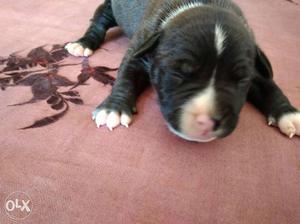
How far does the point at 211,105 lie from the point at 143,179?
333 millimetres

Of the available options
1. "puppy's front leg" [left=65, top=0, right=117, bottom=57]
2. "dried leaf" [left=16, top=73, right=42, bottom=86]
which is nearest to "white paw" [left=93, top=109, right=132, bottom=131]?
"dried leaf" [left=16, top=73, right=42, bottom=86]

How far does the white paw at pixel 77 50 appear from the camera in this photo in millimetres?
2062

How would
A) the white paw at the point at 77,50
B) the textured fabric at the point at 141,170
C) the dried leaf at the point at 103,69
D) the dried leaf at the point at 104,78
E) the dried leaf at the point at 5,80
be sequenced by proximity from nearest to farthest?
the textured fabric at the point at 141,170, the dried leaf at the point at 5,80, the dried leaf at the point at 104,78, the dried leaf at the point at 103,69, the white paw at the point at 77,50

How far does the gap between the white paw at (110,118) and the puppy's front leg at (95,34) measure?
2.20 feet

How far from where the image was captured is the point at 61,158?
1264mm

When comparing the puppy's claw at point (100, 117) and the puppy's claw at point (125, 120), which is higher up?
the puppy's claw at point (100, 117)

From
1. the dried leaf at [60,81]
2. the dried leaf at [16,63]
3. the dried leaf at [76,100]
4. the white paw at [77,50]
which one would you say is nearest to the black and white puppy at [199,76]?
the dried leaf at [76,100]

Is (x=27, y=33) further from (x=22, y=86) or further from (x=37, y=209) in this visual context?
(x=37, y=209)

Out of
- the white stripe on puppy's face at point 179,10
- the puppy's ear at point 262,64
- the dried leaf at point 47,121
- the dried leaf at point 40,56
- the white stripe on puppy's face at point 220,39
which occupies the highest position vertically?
the white stripe on puppy's face at point 220,39

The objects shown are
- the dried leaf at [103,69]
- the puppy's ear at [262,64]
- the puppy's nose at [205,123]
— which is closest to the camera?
the puppy's nose at [205,123]

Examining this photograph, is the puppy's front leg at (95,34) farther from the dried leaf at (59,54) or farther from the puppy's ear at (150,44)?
the puppy's ear at (150,44)

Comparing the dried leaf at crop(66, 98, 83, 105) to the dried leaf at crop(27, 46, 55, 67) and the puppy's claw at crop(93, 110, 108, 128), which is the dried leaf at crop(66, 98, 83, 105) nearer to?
the puppy's claw at crop(93, 110, 108, 128)

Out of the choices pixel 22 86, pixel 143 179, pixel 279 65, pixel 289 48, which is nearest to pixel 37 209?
pixel 143 179

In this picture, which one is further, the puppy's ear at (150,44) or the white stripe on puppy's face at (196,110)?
the puppy's ear at (150,44)
